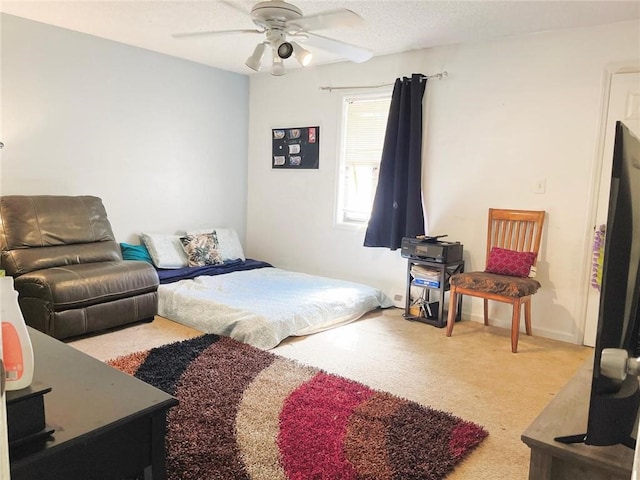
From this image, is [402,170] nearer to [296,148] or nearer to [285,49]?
[296,148]

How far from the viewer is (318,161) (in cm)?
508

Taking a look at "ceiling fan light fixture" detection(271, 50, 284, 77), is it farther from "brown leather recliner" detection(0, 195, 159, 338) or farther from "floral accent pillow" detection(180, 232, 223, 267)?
"floral accent pillow" detection(180, 232, 223, 267)

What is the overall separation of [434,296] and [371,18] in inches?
91.9

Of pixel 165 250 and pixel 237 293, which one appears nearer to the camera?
pixel 237 293

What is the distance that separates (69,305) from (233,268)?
1.82 meters

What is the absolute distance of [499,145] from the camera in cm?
391

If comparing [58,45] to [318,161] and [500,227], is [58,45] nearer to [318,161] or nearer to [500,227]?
[318,161]

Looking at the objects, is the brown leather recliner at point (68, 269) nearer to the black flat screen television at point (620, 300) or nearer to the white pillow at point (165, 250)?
the white pillow at point (165, 250)

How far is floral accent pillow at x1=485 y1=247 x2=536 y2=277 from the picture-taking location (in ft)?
11.6

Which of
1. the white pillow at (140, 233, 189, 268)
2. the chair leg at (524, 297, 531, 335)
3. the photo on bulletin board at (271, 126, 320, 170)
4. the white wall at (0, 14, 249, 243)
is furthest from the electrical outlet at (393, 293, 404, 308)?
the white wall at (0, 14, 249, 243)

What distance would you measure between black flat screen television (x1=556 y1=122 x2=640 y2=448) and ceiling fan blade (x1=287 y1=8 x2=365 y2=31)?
1900 mm

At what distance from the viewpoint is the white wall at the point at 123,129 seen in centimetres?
387

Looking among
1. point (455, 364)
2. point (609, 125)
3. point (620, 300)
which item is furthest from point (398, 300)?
point (620, 300)

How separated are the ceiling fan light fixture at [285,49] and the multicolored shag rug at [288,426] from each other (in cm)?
186
